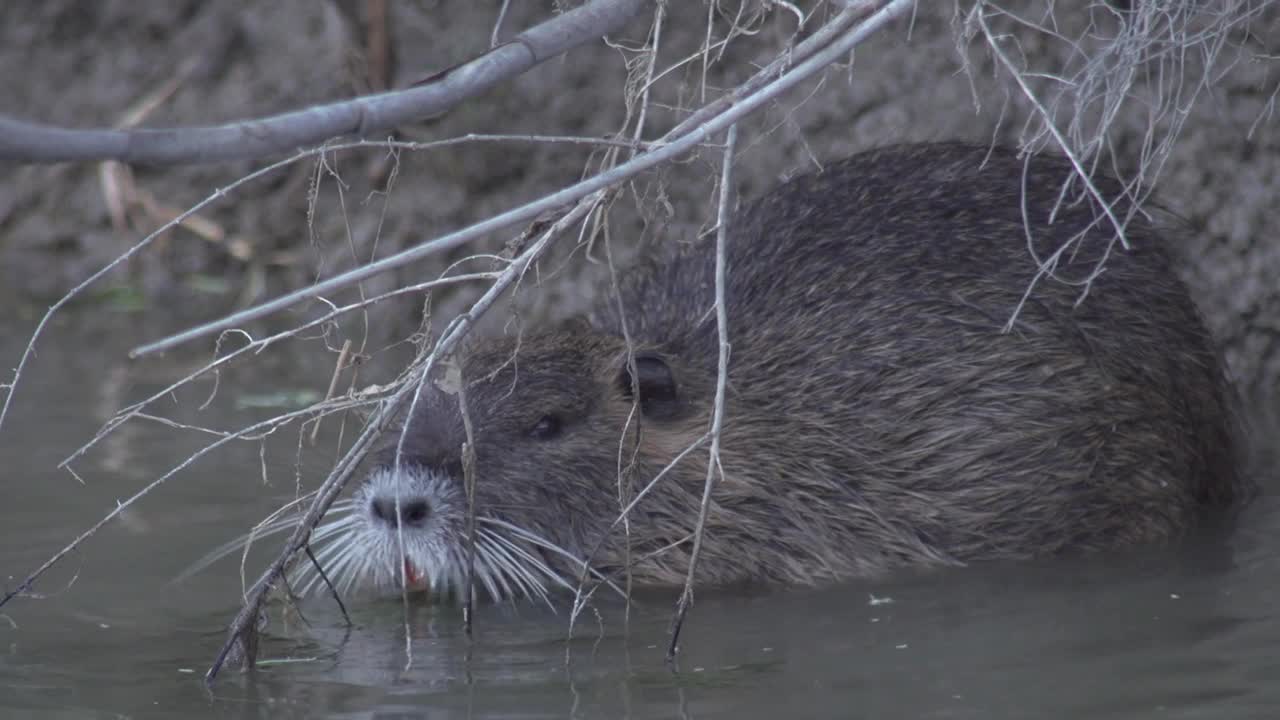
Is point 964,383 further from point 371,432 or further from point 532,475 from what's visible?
point 371,432

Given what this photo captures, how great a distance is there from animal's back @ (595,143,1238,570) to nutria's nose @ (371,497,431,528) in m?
0.71

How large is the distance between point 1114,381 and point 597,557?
1.15 m

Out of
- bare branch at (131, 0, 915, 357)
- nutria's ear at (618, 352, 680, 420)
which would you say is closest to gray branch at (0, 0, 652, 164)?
bare branch at (131, 0, 915, 357)

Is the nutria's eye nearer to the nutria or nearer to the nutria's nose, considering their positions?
the nutria

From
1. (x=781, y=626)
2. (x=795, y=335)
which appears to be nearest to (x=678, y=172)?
(x=795, y=335)

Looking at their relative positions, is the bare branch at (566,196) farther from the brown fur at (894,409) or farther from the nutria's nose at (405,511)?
the brown fur at (894,409)

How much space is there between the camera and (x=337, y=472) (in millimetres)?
2887

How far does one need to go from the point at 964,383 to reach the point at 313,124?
7.37ft

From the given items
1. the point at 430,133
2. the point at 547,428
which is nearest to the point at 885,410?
the point at 547,428

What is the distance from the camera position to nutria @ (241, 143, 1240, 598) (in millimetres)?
3801

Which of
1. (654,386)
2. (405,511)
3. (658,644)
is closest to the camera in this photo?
(658,644)

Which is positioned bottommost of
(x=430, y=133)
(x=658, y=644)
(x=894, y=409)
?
(x=658, y=644)

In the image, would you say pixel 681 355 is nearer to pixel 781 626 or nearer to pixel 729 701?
pixel 781 626

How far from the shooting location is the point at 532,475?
12.3 ft
